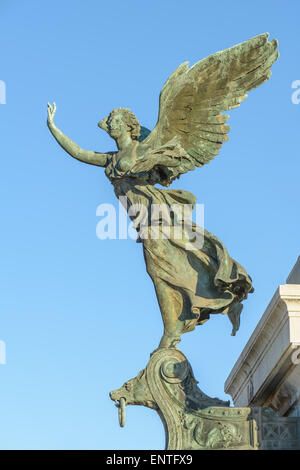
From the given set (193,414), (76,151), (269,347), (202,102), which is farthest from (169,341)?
(202,102)

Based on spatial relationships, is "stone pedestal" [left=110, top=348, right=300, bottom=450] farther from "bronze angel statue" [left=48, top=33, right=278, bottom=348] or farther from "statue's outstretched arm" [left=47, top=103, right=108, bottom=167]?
"statue's outstretched arm" [left=47, top=103, right=108, bottom=167]

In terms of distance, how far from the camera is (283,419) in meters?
10.1

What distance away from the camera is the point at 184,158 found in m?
11.3

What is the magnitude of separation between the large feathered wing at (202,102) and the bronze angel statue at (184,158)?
0.01 m

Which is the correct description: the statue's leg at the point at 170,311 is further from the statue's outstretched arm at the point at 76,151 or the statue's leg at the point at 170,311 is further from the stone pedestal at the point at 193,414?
the statue's outstretched arm at the point at 76,151

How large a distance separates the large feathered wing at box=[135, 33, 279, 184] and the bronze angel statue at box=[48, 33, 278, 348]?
11 millimetres

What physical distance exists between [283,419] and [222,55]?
13.2 ft

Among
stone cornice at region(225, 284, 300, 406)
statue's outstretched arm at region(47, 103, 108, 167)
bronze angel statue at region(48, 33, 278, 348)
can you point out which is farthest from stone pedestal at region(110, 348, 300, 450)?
statue's outstretched arm at region(47, 103, 108, 167)

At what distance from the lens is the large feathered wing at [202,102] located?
11141 mm

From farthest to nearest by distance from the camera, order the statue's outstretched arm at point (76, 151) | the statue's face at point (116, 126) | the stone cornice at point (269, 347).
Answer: the statue's outstretched arm at point (76, 151) → the statue's face at point (116, 126) → the stone cornice at point (269, 347)

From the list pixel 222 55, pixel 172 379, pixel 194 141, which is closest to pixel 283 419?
pixel 172 379

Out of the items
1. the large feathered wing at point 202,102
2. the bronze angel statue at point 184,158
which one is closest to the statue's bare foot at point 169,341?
the bronze angel statue at point 184,158

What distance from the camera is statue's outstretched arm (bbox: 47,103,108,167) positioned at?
37.7 feet

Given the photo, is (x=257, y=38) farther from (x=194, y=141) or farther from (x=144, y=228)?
(x=144, y=228)
